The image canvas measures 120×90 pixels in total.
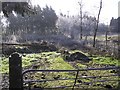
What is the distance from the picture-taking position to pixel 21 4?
49.4 feet

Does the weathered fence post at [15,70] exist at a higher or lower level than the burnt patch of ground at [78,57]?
higher

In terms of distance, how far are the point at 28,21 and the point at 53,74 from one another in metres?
48.4

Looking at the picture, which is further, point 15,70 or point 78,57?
point 78,57

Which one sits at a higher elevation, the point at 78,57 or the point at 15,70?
the point at 15,70

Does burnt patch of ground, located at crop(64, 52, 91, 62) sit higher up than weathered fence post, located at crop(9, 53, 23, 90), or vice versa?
weathered fence post, located at crop(9, 53, 23, 90)

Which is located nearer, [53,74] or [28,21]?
[53,74]

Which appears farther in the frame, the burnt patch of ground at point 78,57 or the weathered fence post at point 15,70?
the burnt patch of ground at point 78,57

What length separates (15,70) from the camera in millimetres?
7676

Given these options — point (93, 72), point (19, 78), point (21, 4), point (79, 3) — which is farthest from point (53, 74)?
point (79, 3)

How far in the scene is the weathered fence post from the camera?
7621 millimetres

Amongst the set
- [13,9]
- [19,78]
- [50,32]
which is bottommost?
[50,32]

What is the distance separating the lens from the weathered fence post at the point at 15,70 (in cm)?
762

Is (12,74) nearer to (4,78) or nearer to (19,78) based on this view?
(19,78)

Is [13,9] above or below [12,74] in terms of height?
above
